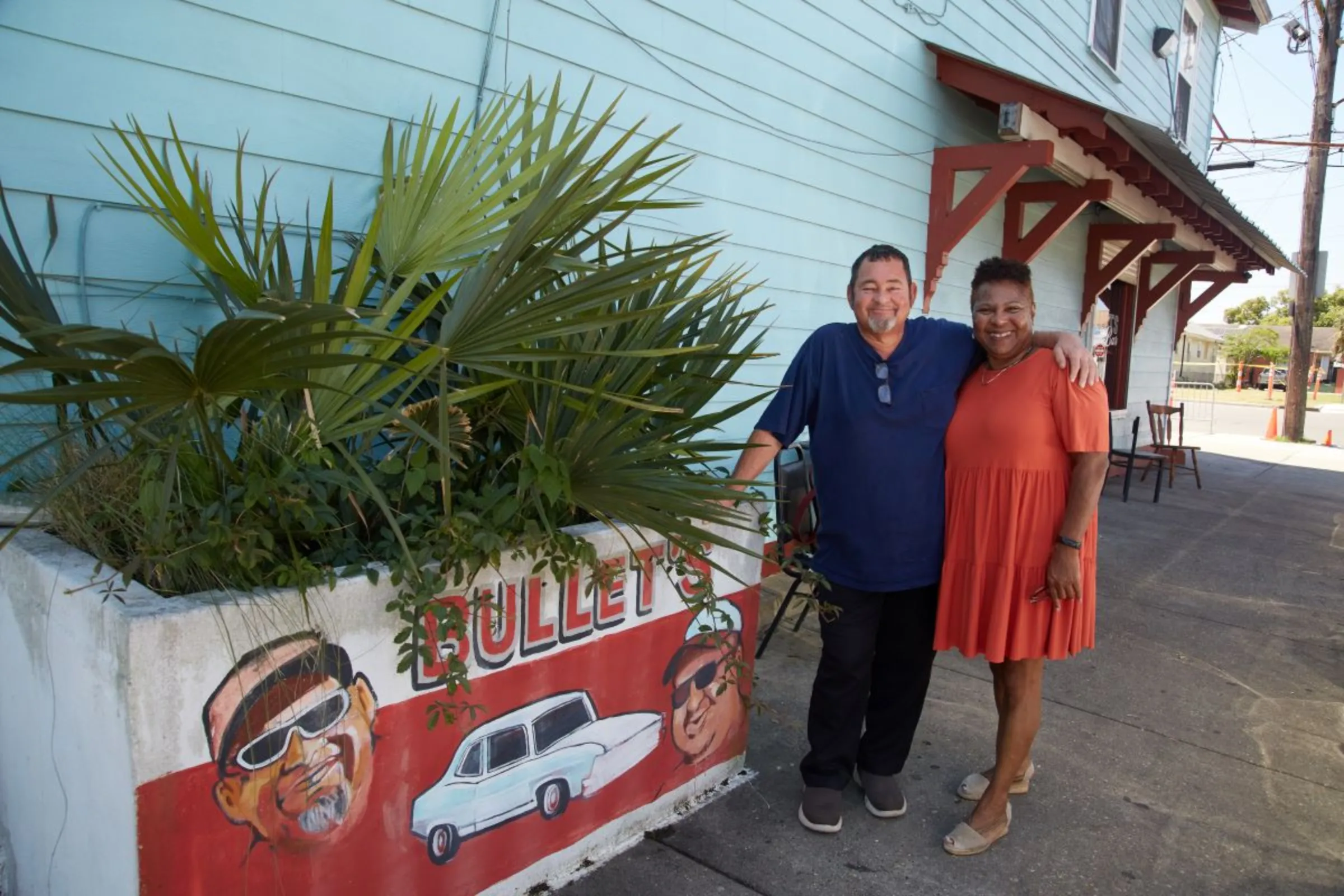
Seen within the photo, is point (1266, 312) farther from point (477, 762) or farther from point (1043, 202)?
point (477, 762)

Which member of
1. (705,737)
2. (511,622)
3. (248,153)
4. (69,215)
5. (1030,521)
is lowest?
(705,737)

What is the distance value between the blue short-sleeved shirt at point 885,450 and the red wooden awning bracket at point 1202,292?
37.5 feet

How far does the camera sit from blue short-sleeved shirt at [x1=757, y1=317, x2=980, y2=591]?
2639 mm

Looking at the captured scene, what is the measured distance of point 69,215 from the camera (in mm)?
2424

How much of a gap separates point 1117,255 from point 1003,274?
792 cm

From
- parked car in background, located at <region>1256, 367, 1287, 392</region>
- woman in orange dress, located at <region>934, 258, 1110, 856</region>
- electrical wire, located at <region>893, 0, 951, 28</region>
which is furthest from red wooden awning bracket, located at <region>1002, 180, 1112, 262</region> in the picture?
parked car in background, located at <region>1256, 367, 1287, 392</region>

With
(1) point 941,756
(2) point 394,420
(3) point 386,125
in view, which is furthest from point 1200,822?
(3) point 386,125

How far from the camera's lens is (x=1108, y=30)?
8.85 meters

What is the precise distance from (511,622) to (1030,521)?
146 cm

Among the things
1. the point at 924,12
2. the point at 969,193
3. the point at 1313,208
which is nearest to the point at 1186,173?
the point at 969,193

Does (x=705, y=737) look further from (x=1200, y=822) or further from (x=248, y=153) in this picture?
(x=248, y=153)

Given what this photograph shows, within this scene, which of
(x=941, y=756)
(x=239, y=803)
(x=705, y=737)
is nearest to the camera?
(x=239, y=803)

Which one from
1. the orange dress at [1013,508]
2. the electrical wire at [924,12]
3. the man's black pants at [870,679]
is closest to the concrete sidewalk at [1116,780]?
the man's black pants at [870,679]

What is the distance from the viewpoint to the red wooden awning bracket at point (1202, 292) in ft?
41.0
